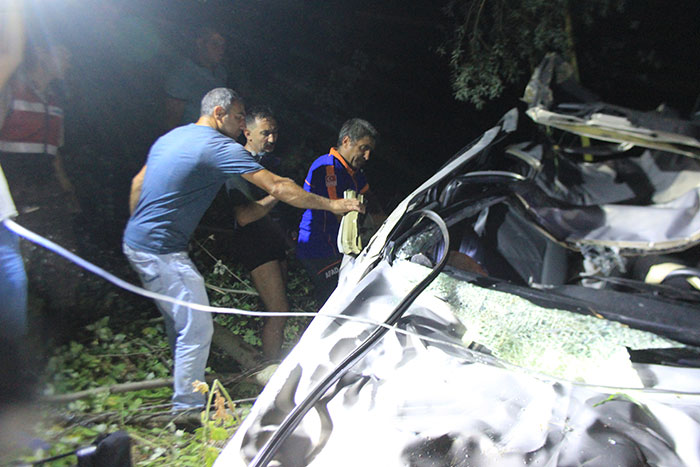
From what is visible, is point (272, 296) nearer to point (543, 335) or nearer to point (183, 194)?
point (183, 194)

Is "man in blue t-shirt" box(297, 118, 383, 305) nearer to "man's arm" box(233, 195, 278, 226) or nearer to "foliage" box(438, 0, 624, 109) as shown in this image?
"man's arm" box(233, 195, 278, 226)

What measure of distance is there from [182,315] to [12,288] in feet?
2.18

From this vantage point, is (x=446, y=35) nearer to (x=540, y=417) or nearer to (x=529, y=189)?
(x=529, y=189)

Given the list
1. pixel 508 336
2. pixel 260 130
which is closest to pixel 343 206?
pixel 260 130

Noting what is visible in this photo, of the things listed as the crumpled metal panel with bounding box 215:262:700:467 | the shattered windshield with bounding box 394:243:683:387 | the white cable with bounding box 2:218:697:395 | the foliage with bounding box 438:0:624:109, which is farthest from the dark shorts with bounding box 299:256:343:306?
the foliage with bounding box 438:0:624:109

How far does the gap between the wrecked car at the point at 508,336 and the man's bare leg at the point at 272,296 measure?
2.20ft

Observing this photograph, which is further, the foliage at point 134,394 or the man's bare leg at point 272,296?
the man's bare leg at point 272,296

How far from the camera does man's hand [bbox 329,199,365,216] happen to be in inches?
94.3

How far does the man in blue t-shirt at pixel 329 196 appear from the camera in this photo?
2432mm

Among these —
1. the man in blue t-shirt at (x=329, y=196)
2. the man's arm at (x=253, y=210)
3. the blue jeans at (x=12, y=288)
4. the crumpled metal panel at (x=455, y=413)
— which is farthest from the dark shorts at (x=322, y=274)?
the blue jeans at (x=12, y=288)

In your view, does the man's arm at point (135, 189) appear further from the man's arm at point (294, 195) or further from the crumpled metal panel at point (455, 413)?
the crumpled metal panel at point (455, 413)

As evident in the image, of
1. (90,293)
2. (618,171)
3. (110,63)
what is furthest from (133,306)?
(618,171)

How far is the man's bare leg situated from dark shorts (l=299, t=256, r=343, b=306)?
0.49ft

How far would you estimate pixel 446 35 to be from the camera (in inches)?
139
